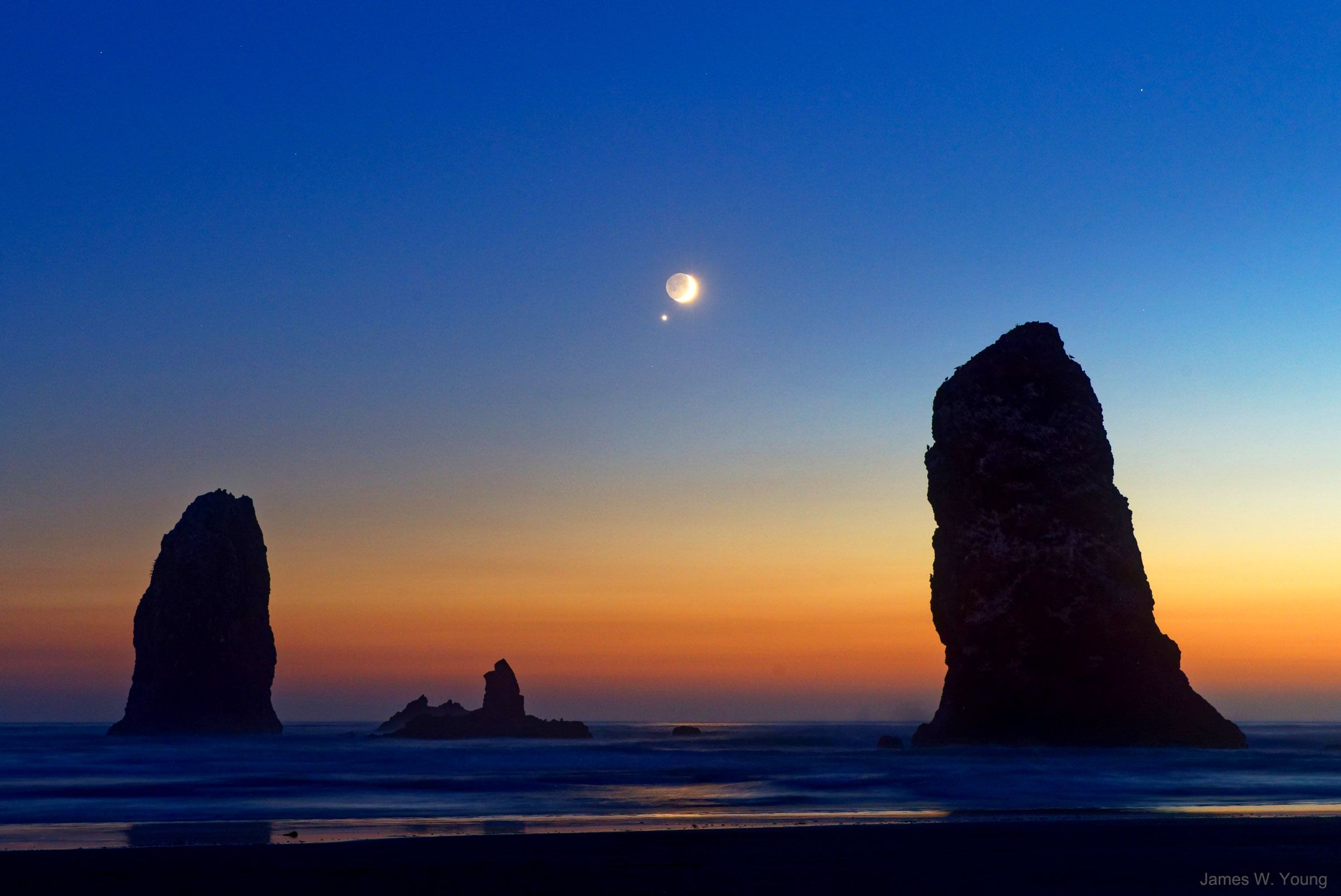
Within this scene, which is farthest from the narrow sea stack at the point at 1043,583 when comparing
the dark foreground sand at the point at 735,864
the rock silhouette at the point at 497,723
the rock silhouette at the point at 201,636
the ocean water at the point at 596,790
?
the rock silhouette at the point at 201,636

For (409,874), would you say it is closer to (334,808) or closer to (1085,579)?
(334,808)

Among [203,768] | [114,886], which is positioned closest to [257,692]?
[203,768]

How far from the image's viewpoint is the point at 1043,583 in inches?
2301

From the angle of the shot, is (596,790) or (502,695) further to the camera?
(502,695)

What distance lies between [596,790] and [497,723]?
120 metres

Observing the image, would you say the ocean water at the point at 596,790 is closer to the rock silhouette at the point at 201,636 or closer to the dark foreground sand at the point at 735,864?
the dark foreground sand at the point at 735,864

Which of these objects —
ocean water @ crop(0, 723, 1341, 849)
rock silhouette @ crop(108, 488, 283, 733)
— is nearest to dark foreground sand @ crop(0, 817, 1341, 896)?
ocean water @ crop(0, 723, 1341, 849)

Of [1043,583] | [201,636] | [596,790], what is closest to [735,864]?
[596,790]

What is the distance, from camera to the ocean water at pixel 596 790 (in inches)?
934

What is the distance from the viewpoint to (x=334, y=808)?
93.3ft

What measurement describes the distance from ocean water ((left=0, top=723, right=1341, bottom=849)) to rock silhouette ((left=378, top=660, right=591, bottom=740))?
→ 79.9 metres

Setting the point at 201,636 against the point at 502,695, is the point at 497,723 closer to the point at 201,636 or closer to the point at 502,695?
the point at 502,695

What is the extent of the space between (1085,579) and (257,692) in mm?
117876

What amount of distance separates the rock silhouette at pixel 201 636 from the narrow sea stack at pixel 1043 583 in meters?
105
